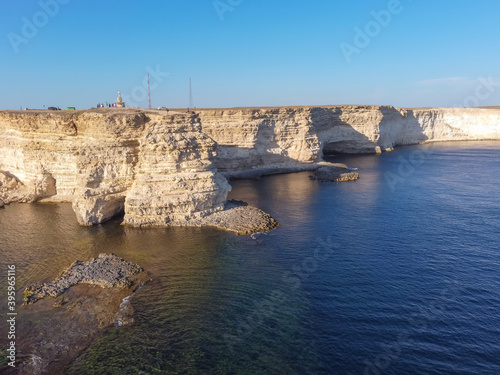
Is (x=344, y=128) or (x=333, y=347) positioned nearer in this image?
(x=333, y=347)

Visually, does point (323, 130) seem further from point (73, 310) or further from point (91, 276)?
point (73, 310)

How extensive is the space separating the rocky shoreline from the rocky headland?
8661 mm

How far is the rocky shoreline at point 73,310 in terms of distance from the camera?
607 inches

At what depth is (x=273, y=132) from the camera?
190 ft

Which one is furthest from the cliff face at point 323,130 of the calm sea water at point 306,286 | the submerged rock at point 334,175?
the calm sea water at point 306,286

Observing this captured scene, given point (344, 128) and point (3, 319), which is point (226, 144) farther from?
point (3, 319)

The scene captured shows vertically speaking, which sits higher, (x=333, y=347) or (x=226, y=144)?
(x=226, y=144)

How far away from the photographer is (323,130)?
70.5 meters

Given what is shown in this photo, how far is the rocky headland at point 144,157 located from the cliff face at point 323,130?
184 millimetres

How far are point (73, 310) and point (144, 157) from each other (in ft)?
51.6

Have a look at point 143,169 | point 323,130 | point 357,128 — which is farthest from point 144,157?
point 357,128

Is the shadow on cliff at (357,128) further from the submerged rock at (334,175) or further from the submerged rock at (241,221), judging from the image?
the submerged rock at (241,221)

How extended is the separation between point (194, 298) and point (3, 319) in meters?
9.99

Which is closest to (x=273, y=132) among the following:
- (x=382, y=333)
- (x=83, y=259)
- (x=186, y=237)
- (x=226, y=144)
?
(x=226, y=144)
